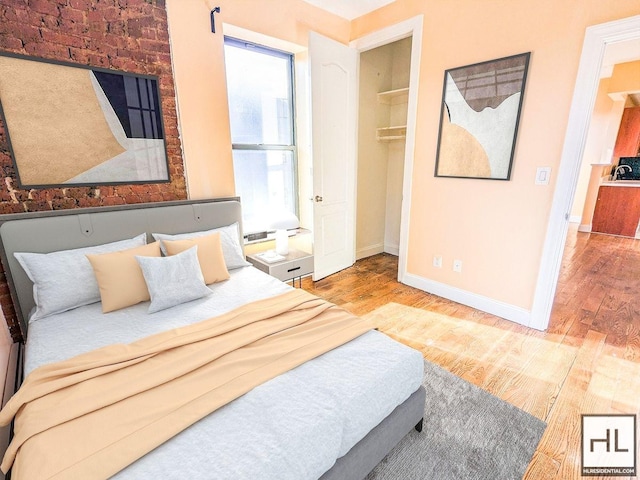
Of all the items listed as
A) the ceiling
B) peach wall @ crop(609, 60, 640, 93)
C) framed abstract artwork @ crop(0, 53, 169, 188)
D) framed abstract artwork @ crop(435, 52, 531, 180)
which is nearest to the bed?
framed abstract artwork @ crop(0, 53, 169, 188)

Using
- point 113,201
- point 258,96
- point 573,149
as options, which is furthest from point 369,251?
point 113,201

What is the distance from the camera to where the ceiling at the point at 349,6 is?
2.89m

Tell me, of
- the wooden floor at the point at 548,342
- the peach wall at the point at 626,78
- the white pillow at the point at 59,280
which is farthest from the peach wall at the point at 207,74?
the peach wall at the point at 626,78

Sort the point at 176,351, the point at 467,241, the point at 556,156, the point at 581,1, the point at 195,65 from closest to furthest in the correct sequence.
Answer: the point at 176,351, the point at 581,1, the point at 556,156, the point at 195,65, the point at 467,241

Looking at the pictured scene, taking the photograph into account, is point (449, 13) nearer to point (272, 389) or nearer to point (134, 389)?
point (272, 389)

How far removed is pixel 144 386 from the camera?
113 centimetres

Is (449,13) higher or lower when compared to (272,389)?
higher

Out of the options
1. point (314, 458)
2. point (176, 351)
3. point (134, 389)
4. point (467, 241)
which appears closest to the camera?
point (314, 458)

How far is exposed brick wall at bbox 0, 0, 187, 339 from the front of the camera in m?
1.76

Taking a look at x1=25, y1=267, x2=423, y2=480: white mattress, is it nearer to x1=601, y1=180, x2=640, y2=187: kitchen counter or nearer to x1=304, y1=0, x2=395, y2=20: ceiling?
x1=304, y1=0, x2=395, y2=20: ceiling

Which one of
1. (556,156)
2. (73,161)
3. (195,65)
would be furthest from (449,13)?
(73,161)

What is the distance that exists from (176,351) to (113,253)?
869 millimetres

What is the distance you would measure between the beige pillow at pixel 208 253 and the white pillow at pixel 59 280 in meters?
0.47

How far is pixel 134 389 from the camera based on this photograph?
1114 millimetres
